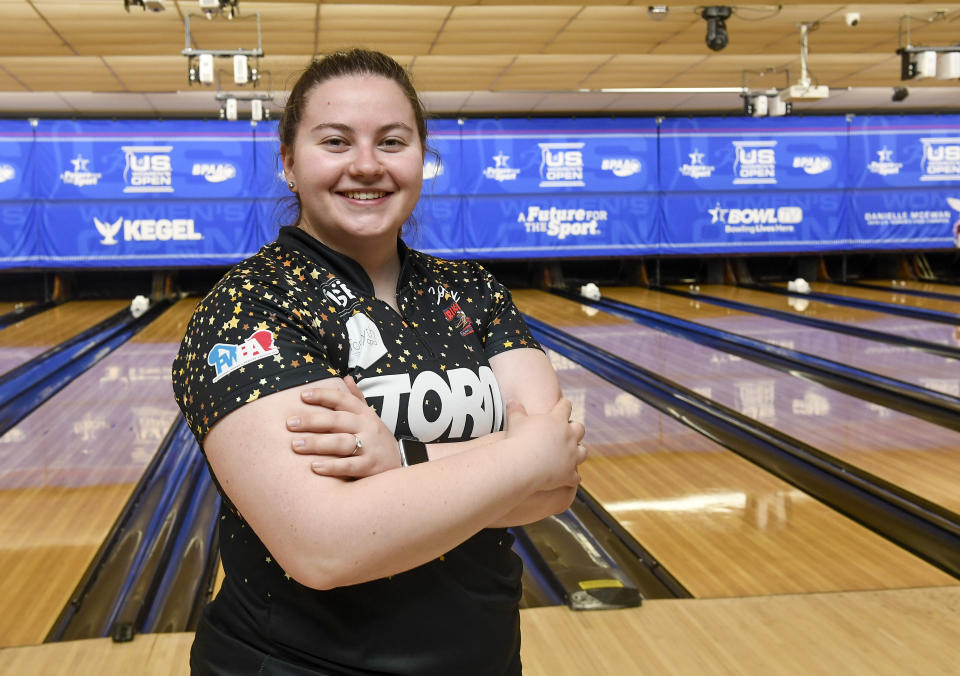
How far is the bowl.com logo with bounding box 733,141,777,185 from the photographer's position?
11.2 metres

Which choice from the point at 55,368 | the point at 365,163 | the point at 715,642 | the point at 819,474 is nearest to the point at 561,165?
the point at 55,368

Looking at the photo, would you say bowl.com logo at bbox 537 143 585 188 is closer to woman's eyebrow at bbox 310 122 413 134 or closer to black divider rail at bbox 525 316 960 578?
black divider rail at bbox 525 316 960 578

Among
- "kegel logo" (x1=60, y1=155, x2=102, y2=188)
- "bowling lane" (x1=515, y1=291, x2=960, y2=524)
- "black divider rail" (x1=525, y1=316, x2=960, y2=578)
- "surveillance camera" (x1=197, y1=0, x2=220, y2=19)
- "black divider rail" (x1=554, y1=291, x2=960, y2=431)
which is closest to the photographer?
"black divider rail" (x1=525, y1=316, x2=960, y2=578)

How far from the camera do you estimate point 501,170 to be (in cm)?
1085

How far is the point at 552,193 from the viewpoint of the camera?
10.9 meters

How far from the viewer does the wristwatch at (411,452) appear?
1012 millimetres

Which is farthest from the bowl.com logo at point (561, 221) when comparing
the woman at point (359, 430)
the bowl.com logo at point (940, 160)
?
the woman at point (359, 430)

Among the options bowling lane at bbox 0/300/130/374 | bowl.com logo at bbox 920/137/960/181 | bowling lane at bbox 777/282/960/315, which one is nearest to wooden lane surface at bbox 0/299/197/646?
bowling lane at bbox 0/300/130/374

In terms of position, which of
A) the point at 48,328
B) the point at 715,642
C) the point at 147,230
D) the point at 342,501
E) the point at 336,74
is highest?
the point at 147,230

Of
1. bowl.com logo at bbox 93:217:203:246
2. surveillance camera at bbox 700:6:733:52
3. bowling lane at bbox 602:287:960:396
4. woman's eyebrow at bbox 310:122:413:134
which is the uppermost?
surveillance camera at bbox 700:6:733:52

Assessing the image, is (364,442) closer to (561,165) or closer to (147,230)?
(147,230)

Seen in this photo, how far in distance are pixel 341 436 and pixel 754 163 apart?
1105 centimetres

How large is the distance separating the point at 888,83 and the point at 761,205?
1995mm

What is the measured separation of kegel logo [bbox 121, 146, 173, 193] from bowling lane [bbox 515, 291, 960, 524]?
5.18 meters
